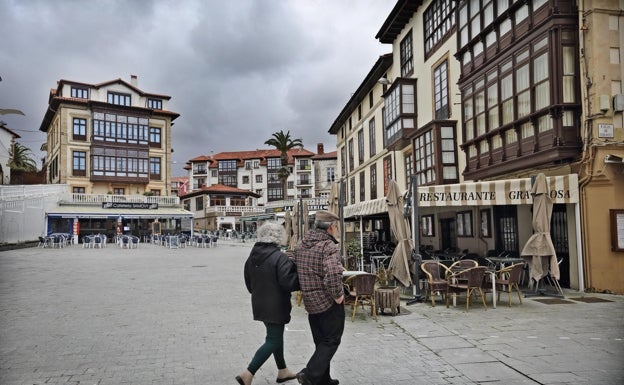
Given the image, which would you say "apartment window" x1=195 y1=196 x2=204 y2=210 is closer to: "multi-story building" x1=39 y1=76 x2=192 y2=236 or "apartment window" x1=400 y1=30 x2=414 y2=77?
"multi-story building" x1=39 y1=76 x2=192 y2=236

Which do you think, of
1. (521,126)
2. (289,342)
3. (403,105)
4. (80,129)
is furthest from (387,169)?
(80,129)

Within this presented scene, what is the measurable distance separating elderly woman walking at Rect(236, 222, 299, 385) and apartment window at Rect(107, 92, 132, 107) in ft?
166

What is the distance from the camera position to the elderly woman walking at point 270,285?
4746 millimetres

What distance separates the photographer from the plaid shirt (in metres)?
4.55

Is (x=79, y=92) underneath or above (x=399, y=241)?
above

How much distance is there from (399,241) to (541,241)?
9.52 ft

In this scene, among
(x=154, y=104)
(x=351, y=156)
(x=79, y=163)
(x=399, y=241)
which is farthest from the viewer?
(x=154, y=104)

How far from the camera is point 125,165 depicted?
50906 mm

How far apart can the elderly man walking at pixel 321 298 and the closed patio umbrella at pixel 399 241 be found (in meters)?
5.61

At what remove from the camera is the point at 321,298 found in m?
4.61

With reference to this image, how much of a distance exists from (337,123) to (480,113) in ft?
82.8

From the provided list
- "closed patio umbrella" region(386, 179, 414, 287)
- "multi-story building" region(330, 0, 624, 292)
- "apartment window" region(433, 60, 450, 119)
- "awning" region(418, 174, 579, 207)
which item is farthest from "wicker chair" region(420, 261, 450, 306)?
"apartment window" region(433, 60, 450, 119)

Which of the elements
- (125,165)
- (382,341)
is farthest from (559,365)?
(125,165)

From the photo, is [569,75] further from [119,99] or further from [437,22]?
[119,99]
